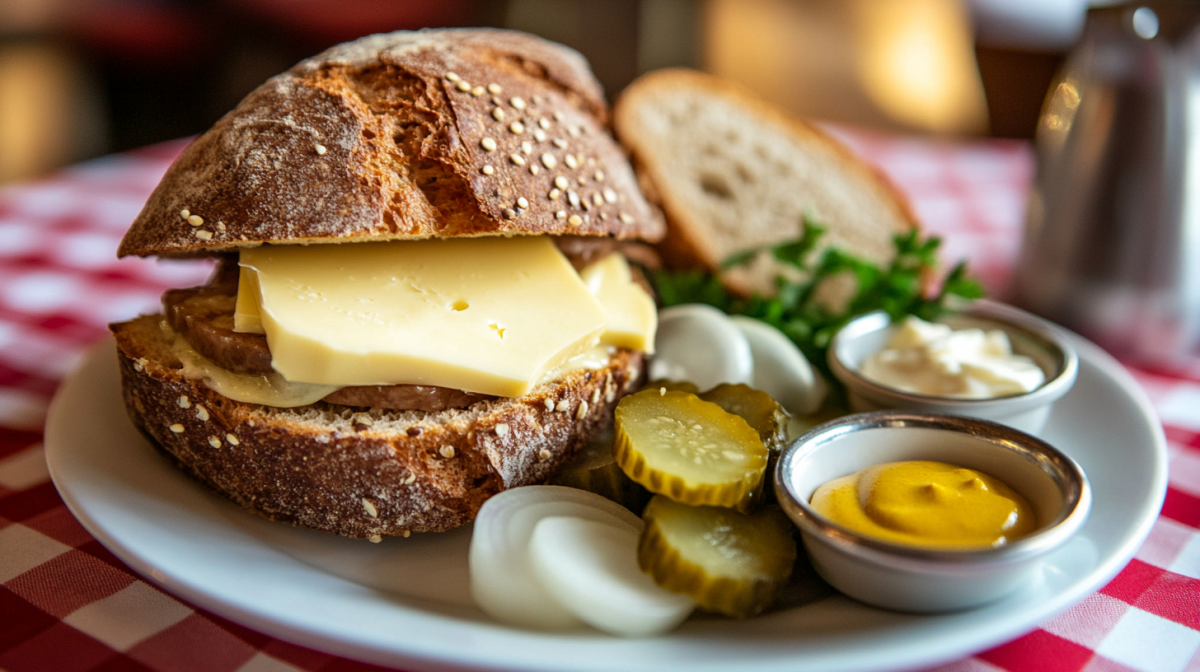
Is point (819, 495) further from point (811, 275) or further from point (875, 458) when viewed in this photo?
point (811, 275)

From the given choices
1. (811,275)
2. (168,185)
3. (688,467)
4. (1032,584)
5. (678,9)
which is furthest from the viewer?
(678,9)

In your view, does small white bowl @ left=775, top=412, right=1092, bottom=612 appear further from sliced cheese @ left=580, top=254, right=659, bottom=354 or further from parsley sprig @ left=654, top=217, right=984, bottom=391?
parsley sprig @ left=654, top=217, right=984, bottom=391

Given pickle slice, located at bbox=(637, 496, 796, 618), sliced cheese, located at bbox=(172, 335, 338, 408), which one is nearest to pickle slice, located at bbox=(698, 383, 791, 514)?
pickle slice, located at bbox=(637, 496, 796, 618)

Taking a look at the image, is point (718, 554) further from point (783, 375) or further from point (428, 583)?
point (783, 375)

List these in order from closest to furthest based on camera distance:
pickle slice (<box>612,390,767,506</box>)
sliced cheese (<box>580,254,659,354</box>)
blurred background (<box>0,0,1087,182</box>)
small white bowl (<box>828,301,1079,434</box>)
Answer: pickle slice (<box>612,390,767,506</box>), small white bowl (<box>828,301,1079,434</box>), sliced cheese (<box>580,254,659,354</box>), blurred background (<box>0,0,1087,182</box>)

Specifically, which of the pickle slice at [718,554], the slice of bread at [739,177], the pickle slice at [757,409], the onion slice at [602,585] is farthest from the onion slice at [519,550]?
the slice of bread at [739,177]

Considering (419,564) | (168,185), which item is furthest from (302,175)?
(419,564)

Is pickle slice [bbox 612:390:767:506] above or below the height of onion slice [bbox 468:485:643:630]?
above
